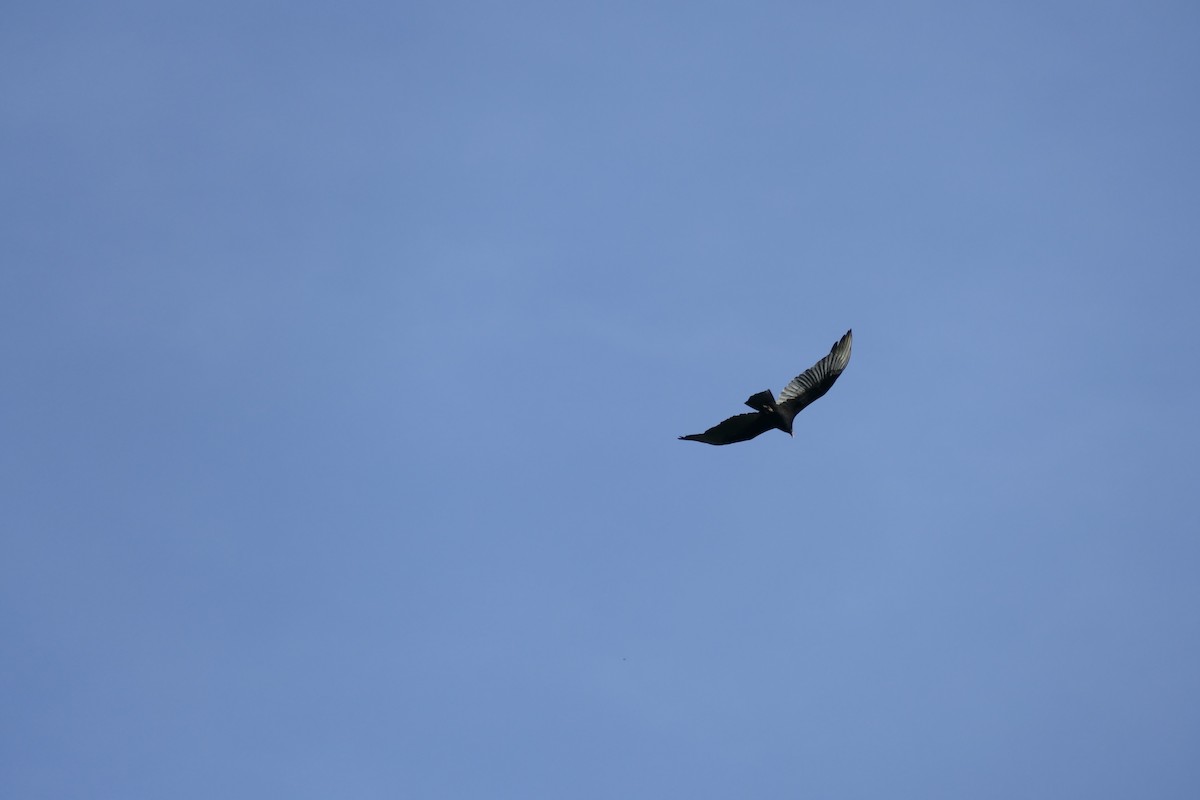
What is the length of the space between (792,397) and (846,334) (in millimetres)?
2422

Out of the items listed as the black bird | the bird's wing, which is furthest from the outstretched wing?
the bird's wing

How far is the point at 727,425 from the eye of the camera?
3120 cm

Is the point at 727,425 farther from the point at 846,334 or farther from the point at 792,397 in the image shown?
the point at 846,334

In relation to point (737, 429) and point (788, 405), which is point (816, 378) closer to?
point (788, 405)

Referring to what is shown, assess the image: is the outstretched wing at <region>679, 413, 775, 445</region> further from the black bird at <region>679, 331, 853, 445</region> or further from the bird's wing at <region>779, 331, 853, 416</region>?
the bird's wing at <region>779, 331, 853, 416</region>

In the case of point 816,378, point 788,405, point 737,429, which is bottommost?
point 737,429

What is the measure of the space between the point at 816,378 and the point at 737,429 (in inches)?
109

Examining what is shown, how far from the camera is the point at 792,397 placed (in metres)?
31.7

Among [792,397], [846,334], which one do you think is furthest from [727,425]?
[846,334]

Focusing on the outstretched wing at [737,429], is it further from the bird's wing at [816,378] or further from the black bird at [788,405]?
the bird's wing at [816,378]

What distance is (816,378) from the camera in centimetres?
3164

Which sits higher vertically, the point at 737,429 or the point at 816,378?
the point at 816,378

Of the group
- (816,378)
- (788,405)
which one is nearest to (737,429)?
(788,405)

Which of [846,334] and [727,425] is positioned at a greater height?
[846,334]
